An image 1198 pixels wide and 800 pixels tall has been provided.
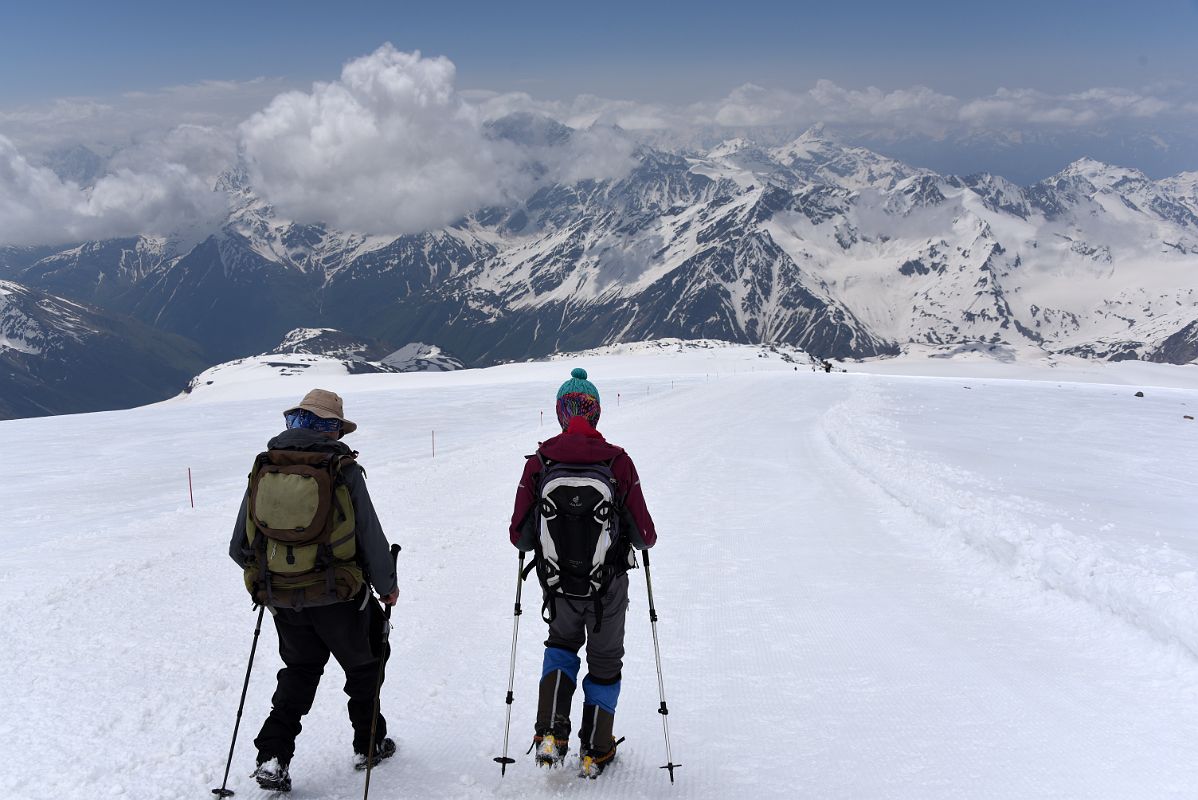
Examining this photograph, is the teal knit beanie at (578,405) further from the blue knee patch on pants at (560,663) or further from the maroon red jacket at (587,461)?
the blue knee patch on pants at (560,663)

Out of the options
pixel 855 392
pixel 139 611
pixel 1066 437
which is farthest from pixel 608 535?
pixel 855 392

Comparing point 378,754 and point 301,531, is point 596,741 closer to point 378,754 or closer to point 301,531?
point 378,754

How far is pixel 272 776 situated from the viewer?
5254mm

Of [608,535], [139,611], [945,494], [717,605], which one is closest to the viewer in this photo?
[608,535]

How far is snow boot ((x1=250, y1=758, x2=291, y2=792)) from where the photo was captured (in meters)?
5.24

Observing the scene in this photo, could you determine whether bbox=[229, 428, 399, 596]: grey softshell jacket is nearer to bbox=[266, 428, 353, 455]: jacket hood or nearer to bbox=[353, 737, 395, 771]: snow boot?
bbox=[266, 428, 353, 455]: jacket hood

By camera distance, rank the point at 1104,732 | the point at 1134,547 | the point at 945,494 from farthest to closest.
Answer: the point at 945,494 → the point at 1134,547 → the point at 1104,732

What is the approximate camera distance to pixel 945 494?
15.5 metres

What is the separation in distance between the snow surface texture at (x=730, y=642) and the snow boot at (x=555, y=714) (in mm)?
230

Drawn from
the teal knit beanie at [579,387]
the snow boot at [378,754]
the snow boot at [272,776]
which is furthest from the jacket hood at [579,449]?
the snow boot at [272,776]

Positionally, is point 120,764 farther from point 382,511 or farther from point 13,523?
point 13,523

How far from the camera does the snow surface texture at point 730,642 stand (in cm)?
566

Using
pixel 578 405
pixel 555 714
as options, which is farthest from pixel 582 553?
pixel 555 714

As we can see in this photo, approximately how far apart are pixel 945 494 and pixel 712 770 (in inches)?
451
